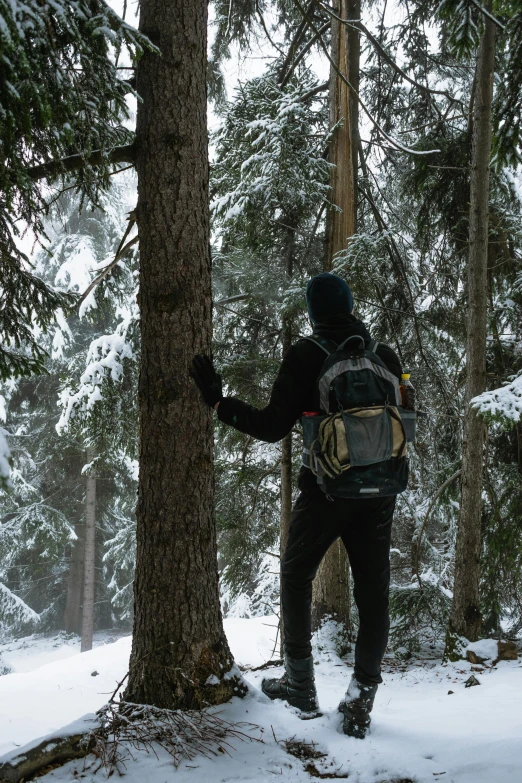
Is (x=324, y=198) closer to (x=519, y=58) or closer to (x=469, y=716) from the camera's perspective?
(x=519, y=58)

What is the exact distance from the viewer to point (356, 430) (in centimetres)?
283

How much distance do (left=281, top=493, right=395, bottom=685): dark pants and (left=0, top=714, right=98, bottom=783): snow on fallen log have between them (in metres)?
1.12

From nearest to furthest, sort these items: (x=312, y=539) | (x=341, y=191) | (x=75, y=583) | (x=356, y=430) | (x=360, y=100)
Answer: (x=356, y=430)
(x=312, y=539)
(x=360, y=100)
(x=341, y=191)
(x=75, y=583)

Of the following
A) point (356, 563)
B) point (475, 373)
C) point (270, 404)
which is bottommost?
point (356, 563)

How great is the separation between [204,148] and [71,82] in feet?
2.86

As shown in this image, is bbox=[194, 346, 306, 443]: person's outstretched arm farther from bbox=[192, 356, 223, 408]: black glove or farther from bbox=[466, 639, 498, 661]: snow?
bbox=[466, 639, 498, 661]: snow

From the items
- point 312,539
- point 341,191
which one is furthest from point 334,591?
point 341,191

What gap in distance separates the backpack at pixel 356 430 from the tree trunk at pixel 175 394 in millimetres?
665

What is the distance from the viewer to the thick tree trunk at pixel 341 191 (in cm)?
609

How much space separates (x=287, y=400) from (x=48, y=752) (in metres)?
1.88

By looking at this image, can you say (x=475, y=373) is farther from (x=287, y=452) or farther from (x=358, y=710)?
(x=358, y=710)

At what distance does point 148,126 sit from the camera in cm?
324

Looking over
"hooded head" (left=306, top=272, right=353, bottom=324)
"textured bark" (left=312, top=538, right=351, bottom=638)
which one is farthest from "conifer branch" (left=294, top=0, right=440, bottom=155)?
"textured bark" (left=312, top=538, right=351, bottom=638)

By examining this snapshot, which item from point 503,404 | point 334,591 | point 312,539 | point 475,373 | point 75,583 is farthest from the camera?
point 75,583
